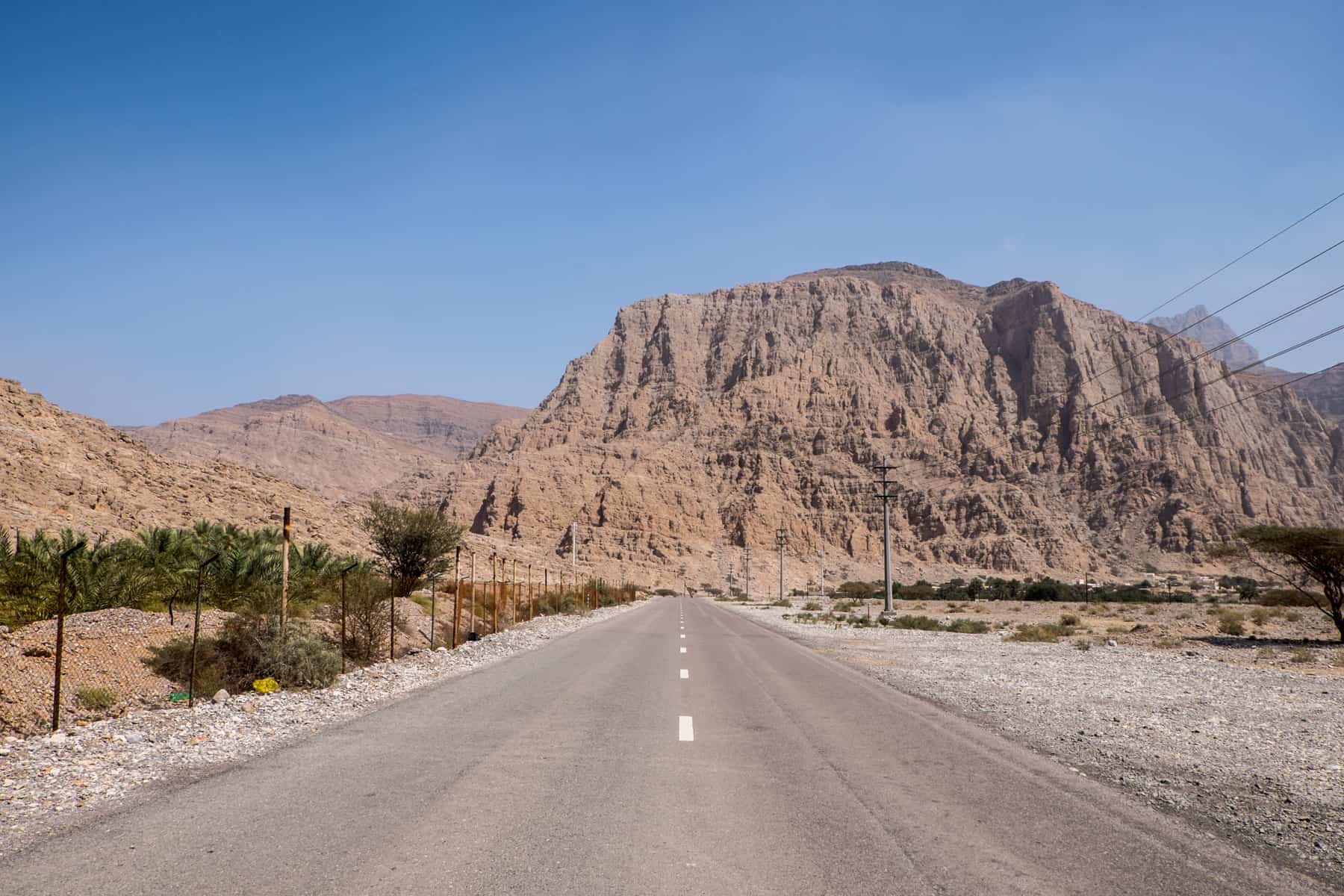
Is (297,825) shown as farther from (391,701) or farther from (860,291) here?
(860,291)

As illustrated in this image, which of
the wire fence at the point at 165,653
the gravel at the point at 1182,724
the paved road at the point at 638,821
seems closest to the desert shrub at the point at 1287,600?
the gravel at the point at 1182,724

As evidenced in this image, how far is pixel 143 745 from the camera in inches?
348

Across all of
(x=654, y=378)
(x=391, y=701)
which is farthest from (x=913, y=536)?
(x=391, y=701)

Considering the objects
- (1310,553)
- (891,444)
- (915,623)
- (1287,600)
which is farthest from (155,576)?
(891,444)

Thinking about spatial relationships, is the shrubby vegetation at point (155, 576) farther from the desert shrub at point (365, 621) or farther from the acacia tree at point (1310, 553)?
the acacia tree at point (1310, 553)

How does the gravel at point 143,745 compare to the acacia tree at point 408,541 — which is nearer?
the gravel at point 143,745

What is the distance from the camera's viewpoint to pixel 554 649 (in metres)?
21.9

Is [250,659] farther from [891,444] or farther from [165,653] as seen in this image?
[891,444]

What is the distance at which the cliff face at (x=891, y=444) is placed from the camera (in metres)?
121

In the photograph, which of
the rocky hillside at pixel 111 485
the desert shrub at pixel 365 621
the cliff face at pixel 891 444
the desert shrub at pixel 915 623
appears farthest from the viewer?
the cliff face at pixel 891 444

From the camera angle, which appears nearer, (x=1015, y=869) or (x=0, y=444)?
(x=1015, y=869)

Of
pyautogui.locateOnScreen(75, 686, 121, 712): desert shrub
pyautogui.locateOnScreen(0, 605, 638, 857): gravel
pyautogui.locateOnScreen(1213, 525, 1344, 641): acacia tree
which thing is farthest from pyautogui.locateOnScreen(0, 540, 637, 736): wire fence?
pyautogui.locateOnScreen(1213, 525, 1344, 641): acacia tree

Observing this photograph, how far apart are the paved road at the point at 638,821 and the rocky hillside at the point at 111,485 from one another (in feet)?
106

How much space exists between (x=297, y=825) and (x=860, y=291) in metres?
175
